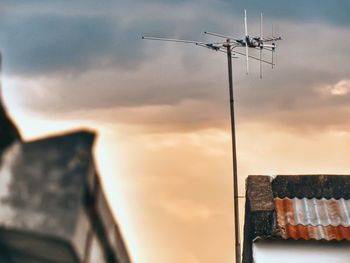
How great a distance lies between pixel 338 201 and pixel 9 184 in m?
10.5

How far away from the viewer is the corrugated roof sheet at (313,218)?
11352 millimetres

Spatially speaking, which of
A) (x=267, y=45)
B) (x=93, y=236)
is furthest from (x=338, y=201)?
(x=93, y=236)

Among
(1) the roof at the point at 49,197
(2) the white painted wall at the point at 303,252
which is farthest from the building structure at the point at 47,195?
(2) the white painted wall at the point at 303,252

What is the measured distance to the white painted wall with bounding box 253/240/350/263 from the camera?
11195 millimetres

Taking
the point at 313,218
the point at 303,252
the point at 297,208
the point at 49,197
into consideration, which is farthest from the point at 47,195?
the point at 297,208

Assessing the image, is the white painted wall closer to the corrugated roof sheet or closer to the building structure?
the corrugated roof sheet

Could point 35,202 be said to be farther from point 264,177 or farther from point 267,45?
point 267,45

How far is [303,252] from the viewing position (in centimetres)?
1129

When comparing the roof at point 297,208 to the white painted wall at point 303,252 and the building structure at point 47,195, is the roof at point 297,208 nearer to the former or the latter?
the white painted wall at point 303,252

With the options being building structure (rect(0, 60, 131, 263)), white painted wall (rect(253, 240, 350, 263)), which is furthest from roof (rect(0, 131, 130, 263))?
white painted wall (rect(253, 240, 350, 263))

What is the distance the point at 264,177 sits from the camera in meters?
12.7

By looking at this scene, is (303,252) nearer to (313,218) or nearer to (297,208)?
(313,218)

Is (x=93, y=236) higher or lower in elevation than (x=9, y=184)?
lower

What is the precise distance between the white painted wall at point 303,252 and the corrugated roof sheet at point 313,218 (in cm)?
11
